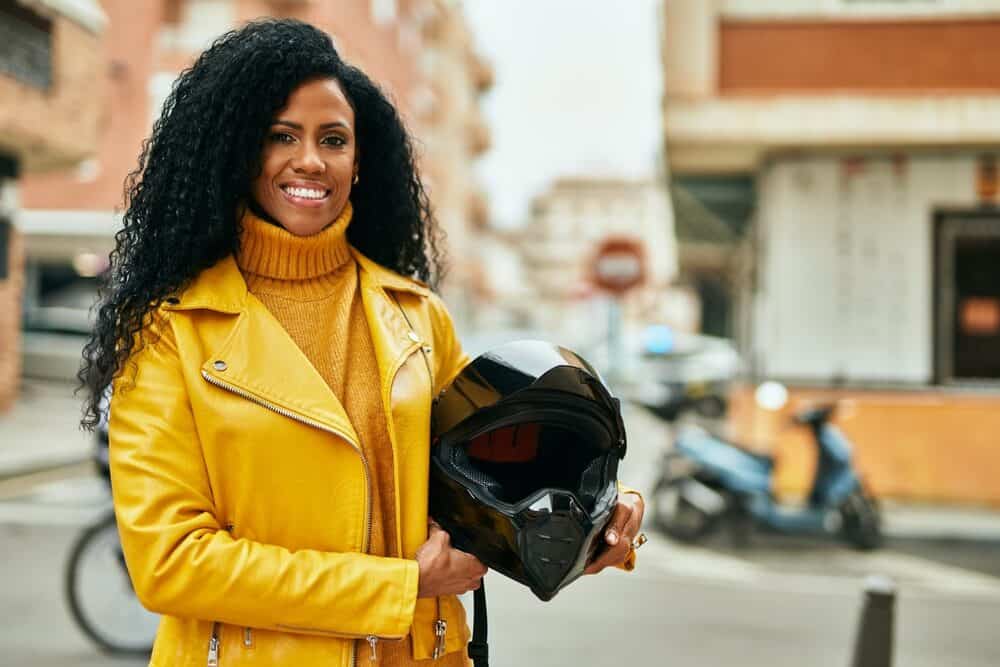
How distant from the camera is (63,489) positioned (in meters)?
9.46

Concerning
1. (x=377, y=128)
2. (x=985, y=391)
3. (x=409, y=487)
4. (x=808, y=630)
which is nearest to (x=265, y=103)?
(x=377, y=128)

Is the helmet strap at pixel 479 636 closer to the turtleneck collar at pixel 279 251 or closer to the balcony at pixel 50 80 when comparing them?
the turtleneck collar at pixel 279 251

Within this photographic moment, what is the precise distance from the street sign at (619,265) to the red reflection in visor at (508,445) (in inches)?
335

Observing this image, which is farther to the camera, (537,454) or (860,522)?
(860,522)

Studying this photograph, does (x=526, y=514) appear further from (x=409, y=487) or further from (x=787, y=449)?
(x=787, y=449)

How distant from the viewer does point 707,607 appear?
6047mm


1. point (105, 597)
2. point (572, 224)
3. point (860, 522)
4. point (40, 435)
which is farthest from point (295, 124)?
→ point (572, 224)

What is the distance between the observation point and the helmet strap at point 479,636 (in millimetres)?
1726

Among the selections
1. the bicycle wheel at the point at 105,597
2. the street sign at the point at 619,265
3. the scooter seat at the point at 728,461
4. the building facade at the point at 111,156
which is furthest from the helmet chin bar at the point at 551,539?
the building facade at the point at 111,156

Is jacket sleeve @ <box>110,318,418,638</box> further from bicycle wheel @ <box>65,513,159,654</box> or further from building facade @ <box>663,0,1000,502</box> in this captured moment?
building facade @ <box>663,0,1000,502</box>

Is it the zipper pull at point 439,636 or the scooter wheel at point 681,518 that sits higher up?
the zipper pull at point 439,636

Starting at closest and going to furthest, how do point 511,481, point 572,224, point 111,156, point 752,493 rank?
point 511,481
point 752,493
point 111,156
point 572,224

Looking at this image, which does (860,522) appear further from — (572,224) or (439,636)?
(572,224)

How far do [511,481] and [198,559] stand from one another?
58 cm
